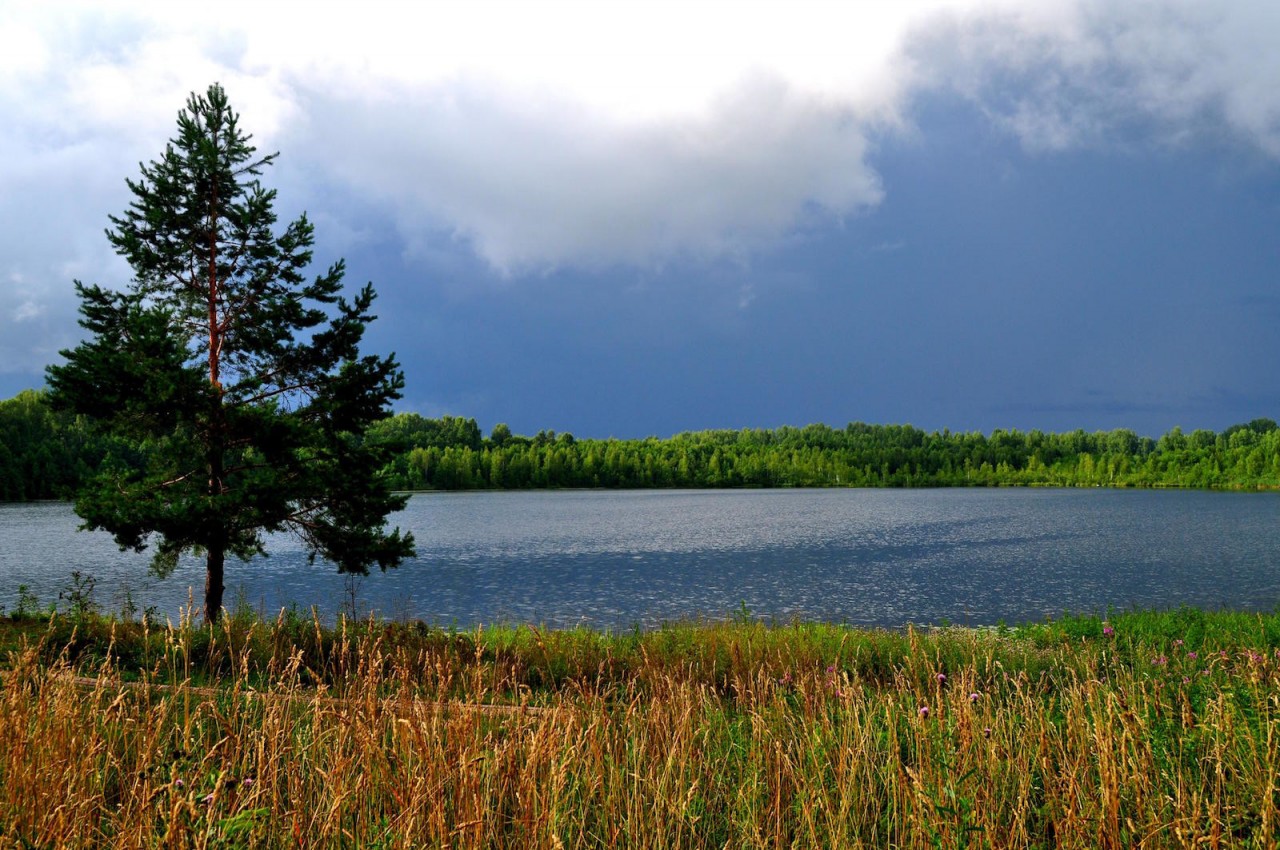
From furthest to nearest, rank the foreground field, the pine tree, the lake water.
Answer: the lake water, the pine tree, the foreground field

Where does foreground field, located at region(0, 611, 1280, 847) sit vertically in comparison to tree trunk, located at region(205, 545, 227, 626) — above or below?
above

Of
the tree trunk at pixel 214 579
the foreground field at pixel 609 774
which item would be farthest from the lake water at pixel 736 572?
the foreground field at pixel 609 774

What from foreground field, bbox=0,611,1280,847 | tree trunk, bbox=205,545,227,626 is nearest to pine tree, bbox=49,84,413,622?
tree trunk, bbox=205,545,227,626

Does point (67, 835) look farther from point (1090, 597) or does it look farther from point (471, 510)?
point (471, 510)

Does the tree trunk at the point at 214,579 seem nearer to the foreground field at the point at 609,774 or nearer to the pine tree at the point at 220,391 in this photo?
the pine tree at the point at 220,391

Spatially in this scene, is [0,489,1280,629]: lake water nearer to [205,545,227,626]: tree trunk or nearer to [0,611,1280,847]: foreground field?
[205,545,227,626]: tree trunk

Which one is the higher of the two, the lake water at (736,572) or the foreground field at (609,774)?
the foreground field at (609,774)

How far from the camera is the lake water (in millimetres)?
25266

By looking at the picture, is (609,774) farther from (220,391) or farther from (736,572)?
(736,572)

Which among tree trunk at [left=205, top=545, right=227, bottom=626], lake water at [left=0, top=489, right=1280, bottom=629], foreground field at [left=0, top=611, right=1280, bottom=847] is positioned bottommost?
lake water at [left=0, top=489, right=1280, bottom=629]

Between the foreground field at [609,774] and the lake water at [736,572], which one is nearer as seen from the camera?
the foreground field at [609,774]

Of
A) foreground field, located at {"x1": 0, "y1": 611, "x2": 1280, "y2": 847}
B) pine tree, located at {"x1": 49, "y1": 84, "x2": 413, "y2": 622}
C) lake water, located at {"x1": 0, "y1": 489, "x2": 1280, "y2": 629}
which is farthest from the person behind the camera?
lake water, located at {"x1": 0, "y1": 489, "x2": 1280, "y2": 629}

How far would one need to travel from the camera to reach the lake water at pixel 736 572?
82.9 ft

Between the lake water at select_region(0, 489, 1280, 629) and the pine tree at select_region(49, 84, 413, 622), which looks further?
the lake water at select_region(0, 489, 1280, 629)
